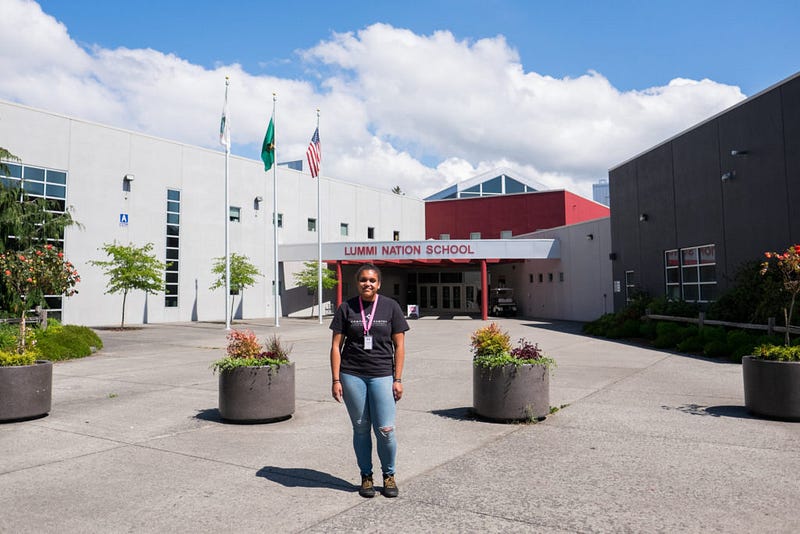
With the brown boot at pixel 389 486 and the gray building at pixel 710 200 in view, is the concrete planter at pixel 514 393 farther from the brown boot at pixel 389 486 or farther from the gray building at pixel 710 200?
the gray building at pixel 710 200

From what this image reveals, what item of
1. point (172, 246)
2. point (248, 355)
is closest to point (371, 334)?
point (248, 355)

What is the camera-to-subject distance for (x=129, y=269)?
1072 inches

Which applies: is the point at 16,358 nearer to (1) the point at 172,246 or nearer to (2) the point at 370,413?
(2) the point at 370,413

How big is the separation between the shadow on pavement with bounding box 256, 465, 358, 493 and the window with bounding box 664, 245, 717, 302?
58.4 feet

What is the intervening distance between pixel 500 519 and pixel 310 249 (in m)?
33.7

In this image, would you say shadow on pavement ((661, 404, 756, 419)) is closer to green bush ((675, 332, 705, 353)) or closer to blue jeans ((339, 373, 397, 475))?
blue jeans ((339, 373, 397, 475))

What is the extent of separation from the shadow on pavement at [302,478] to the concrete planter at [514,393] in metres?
2.81

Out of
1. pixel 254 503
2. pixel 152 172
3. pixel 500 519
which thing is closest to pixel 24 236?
pixel 152 172

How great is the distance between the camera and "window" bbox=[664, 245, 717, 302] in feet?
65.5

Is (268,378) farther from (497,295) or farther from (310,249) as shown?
(497,295)

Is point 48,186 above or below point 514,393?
above

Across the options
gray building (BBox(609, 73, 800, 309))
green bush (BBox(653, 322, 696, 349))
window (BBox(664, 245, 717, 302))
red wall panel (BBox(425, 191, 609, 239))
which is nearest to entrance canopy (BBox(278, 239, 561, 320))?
gray building (BBox(609, 73, 800, 309))

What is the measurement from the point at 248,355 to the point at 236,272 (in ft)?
84.5

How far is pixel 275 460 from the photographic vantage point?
19.8ft
